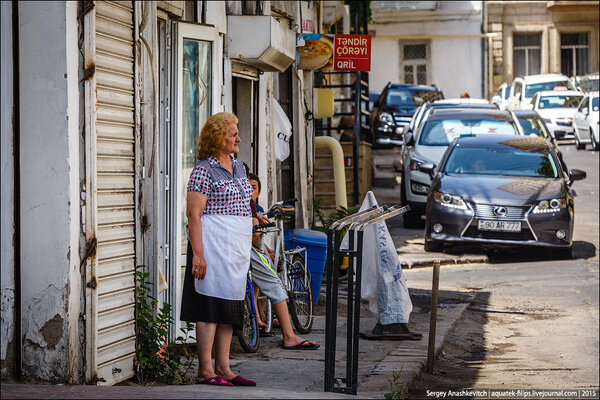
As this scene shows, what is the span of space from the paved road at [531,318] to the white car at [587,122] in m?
13.4

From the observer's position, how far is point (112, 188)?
650cm

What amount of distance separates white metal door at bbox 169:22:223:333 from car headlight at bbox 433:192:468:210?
5.98m

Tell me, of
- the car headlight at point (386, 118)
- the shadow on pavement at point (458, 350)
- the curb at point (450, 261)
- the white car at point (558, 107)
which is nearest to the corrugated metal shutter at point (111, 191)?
the shadow on pavement at point (458, 350)

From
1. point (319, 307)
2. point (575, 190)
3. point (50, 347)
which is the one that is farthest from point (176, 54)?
point (575, 190)

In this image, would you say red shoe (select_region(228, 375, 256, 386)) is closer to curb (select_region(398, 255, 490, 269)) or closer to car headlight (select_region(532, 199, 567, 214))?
curb (select_region(398, 255, 490, 269))

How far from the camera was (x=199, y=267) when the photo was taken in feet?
21.1

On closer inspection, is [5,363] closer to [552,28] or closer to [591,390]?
[591,390]

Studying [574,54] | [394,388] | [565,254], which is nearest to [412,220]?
[565,254]

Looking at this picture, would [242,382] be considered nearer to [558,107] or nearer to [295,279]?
[295,279]

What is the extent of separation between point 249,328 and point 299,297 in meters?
1.32

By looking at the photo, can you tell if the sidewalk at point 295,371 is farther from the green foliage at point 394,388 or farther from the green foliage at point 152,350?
the green foliage at point 152,350

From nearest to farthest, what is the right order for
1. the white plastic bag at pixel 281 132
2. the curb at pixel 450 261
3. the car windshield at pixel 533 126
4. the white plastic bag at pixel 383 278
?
the white plastic bag at pixel 383 278, the white plastic bag at pixel 281 132, the curb at pixel 450 261, the car windshield at pixel 533 126

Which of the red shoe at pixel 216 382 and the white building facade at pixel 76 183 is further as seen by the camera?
the red shoe at pixel 216 382

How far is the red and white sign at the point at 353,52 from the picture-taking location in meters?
13.6
